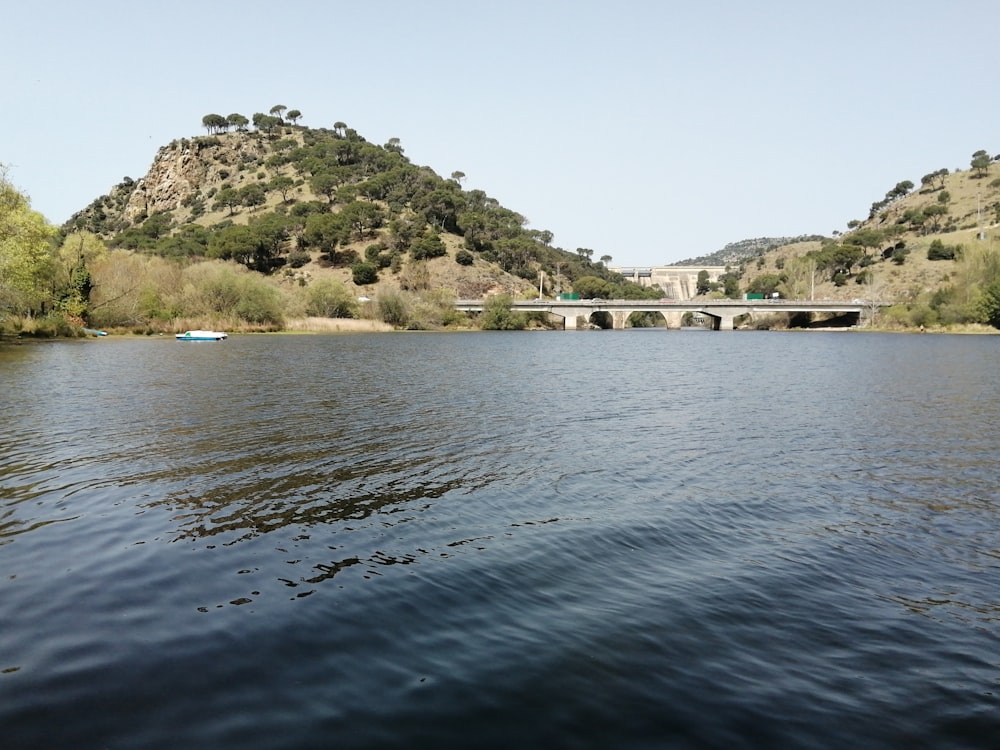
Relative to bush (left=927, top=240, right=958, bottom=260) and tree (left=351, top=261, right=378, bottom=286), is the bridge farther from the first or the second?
bush (left=927, top=240, right=958, bottom=260)

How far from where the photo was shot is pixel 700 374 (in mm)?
45312

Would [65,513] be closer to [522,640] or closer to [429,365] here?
[522,640]

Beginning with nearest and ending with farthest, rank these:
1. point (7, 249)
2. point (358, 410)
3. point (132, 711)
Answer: point (132, 711) → point (358, 410) → point (7, 249)

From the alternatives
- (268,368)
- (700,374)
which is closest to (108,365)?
(268,368)

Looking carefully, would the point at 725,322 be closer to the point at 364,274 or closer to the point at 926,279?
the point at 926,279

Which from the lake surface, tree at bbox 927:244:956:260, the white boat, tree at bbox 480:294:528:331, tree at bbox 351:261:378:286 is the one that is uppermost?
tree at bbox 927:244:956:260

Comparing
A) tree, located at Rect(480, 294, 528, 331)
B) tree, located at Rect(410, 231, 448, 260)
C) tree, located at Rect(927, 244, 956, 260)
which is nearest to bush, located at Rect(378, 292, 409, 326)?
tree, located at Rect(480, 294, 528, 331)

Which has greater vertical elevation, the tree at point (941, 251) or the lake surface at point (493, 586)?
the tree at point (941, 251)

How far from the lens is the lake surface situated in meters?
6.27

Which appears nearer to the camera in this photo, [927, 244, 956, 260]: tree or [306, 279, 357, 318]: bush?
[306, 279, 357, 318]: bush

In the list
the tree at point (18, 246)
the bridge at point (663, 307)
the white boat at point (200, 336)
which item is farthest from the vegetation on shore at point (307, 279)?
the white boat at point (200, 336)

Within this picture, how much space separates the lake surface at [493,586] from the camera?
247 inches

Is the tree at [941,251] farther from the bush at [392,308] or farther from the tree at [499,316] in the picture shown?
the bush at [392,308]

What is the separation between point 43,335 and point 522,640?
8578cm
